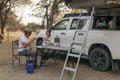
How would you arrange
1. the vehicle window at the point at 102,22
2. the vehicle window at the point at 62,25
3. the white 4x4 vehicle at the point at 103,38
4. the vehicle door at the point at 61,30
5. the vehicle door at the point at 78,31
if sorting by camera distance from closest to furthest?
the white 4x4 vehicle at the point at 103,38, the vehicle window at the point at 102,22, the vehicle door at the point at 78,31, the vehicle door at the point at 61,30, the vehicle window at the point at 62,25

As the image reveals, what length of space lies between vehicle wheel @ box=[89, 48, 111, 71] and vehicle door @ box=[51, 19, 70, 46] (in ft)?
5.75

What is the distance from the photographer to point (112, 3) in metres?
7.41

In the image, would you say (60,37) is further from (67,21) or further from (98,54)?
(98,54)

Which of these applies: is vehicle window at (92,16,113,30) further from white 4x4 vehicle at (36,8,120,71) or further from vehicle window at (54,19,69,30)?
vehicle window at (54,19,69,30)

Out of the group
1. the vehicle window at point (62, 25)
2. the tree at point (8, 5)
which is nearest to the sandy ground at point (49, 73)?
the vehicle window at point (62, 25)

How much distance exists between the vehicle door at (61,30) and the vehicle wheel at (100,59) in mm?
1753

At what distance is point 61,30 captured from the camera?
10.5 m

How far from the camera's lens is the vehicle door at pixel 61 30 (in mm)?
10266

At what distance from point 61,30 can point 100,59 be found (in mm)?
2506

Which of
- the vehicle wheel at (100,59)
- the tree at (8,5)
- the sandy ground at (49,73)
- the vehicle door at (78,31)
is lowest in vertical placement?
the sandy ground at (49,73)

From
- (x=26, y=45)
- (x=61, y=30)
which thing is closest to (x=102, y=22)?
(x=61, y=30)

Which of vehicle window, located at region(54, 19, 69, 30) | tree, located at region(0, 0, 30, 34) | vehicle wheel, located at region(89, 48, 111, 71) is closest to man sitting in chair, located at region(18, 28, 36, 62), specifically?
vehicle window, located at region(54, 19, 69, 30)

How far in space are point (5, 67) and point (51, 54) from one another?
5.75 ft

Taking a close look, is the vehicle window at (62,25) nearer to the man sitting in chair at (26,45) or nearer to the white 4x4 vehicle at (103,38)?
the white 4x4 vehicle at (103,38)
